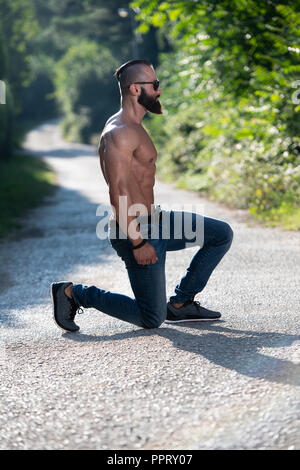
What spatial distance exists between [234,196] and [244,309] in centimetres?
725

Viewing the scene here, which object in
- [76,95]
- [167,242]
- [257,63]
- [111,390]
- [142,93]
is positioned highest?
[76,95]

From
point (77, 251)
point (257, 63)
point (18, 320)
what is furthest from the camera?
point (257, 63)

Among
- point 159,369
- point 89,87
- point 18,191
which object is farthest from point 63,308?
point 89,87

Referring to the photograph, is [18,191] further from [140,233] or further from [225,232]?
[140,233]

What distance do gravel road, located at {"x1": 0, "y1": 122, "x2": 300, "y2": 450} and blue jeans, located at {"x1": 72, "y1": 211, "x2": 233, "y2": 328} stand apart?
0.17 m

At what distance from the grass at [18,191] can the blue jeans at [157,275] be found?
6.21 meters

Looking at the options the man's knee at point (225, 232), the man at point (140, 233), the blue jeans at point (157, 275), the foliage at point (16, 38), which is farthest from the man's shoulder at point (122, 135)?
the foliage at point (16, 38)

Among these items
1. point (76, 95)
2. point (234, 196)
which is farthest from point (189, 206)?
point (76, 95)

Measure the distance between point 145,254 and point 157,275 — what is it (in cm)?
19

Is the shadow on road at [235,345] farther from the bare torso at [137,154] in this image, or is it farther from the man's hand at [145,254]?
the bare torso at [137,154]

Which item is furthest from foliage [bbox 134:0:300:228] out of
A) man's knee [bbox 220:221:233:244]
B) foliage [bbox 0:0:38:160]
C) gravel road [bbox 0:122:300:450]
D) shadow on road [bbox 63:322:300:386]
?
foliage [bbox 0:0:38:160]

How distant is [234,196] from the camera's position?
41.2 ft

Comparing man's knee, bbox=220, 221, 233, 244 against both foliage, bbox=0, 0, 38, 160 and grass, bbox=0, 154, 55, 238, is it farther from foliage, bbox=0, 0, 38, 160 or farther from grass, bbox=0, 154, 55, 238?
foliage, bbox=0, 0, 38, 160

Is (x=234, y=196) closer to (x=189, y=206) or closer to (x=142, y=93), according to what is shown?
(x=189, y=206)
